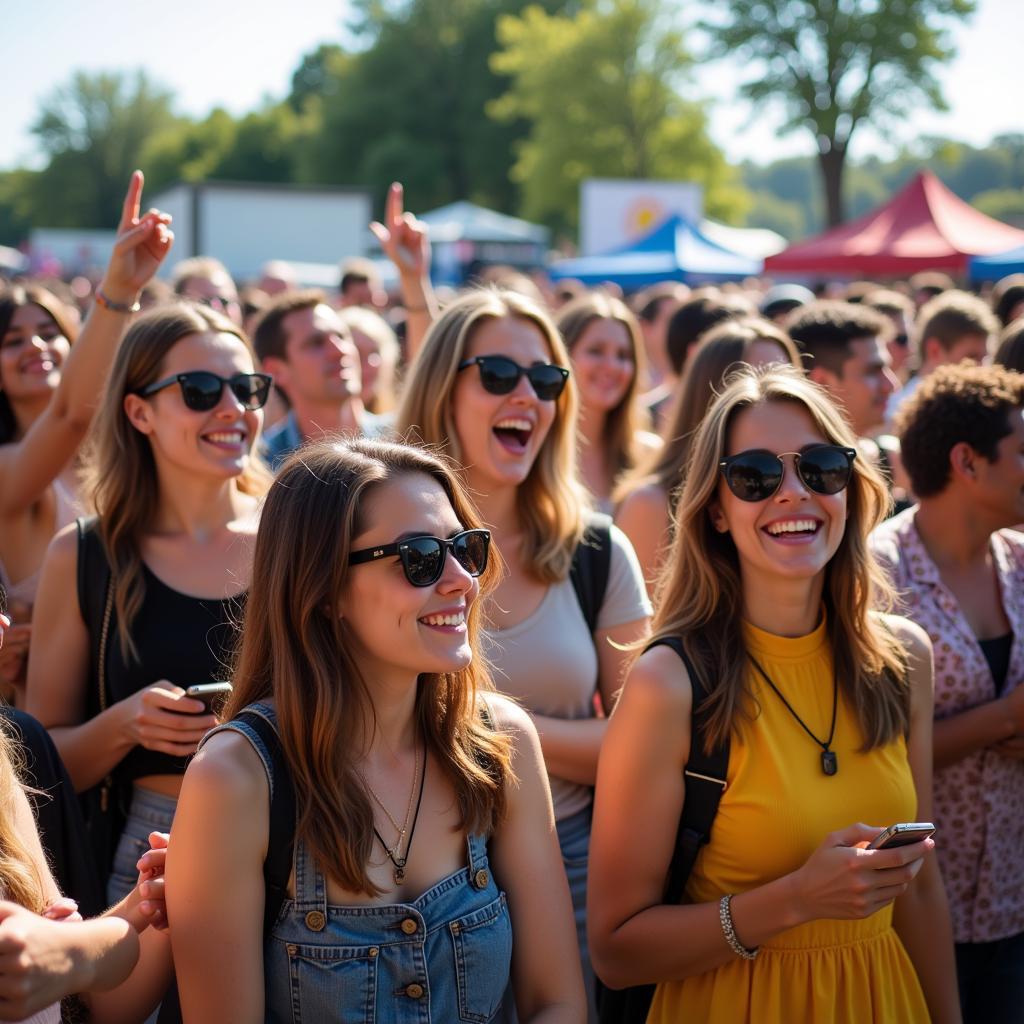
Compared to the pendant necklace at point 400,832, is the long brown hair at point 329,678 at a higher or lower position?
higher

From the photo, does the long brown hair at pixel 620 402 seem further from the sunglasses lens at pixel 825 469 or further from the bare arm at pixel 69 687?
the bare arm at pixel 69 687

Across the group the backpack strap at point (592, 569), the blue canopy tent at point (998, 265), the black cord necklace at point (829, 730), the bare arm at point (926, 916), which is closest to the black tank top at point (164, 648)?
the backpack strap at point (592, 569)

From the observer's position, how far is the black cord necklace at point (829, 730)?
265cm

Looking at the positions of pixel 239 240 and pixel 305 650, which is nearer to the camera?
pixel 305 650

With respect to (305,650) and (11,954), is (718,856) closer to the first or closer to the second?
(305,650)

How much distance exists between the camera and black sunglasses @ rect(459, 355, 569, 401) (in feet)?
12.1

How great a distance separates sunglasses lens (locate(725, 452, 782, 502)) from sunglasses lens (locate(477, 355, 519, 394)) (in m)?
1.05

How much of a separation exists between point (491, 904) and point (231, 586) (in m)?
1.36

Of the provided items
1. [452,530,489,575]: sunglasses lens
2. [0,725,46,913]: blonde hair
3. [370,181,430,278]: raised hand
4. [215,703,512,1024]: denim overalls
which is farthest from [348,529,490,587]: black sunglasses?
[370,181,430,278]: raised hand

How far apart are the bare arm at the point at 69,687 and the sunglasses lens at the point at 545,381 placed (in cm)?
139

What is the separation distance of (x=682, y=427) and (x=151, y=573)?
210 centimetres

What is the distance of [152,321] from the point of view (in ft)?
11.6

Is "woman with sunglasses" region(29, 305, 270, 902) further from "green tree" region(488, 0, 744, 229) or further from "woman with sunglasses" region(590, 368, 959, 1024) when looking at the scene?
"green tree" region(488, 0, 744, 229)

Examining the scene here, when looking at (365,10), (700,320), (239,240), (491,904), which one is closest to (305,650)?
(491,904)
